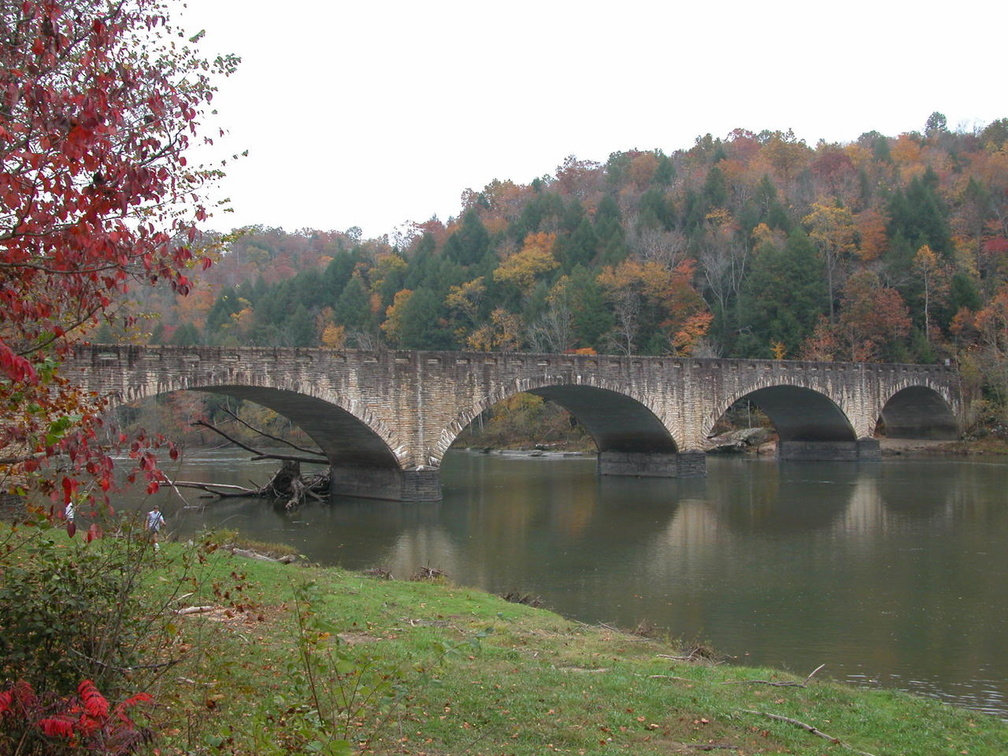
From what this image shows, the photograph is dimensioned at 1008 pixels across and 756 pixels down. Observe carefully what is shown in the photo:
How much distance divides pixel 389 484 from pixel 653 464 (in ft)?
41.1

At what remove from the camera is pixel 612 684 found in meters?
7.68

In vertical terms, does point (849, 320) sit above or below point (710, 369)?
above

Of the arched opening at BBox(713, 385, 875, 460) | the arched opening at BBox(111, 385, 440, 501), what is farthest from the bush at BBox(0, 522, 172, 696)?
the arched opening at BBox(713, 385, 875, 460)

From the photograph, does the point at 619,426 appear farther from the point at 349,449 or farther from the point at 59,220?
the point at 59,220

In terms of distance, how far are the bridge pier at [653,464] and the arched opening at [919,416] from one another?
1674cm

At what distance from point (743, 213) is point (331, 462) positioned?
44070 millimetres

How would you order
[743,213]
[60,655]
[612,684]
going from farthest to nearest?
[743,213] → [612,684] → [60,655]

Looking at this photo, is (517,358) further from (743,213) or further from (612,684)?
(743,213)

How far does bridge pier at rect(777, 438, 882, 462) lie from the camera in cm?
4228

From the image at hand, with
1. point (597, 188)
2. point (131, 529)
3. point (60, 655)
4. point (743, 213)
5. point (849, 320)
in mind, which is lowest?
point (60, 655)

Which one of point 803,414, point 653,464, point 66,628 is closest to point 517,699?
point 66,628

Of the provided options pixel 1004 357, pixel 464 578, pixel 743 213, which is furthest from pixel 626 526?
pixel 743 213

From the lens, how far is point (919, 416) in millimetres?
48875

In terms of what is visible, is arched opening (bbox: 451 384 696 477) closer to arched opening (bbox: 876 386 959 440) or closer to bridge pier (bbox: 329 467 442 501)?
bridge pier (bbox: 329 467 442 501)
